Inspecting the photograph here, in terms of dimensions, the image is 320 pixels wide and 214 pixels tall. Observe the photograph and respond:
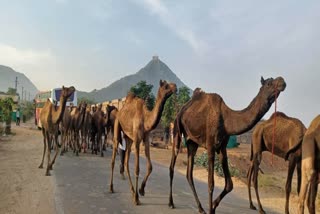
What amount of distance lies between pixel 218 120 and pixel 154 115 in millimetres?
1809

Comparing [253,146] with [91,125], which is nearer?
[253,146]

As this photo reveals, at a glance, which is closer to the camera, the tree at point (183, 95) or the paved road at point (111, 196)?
the paved road at point (111, 196)

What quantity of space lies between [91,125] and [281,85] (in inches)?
564

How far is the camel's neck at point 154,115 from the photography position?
873cm

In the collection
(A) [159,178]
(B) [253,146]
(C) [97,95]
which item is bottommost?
(A) [159,178]

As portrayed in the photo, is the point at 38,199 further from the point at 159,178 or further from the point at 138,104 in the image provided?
the point at 159,178

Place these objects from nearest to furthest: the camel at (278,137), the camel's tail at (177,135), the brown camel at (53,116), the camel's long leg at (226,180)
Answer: the camel's long leg at (226,180) < the camel's tail at (177,135) < the camel at (278,137) < the brown camel at (53,116)

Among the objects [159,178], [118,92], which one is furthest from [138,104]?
[118,92]

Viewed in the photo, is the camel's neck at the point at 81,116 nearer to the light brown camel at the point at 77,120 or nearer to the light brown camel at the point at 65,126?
the light brown camel at the point at 77,120

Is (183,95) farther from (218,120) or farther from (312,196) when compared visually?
(312,196)

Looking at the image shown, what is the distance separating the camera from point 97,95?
182 meters

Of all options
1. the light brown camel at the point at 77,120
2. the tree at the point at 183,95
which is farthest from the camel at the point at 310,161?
the tree at the point at 183,95

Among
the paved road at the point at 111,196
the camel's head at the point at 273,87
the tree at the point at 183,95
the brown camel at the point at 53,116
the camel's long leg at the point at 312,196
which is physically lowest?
the paved road at the point at 111,196

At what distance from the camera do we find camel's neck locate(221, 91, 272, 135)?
7.06m
